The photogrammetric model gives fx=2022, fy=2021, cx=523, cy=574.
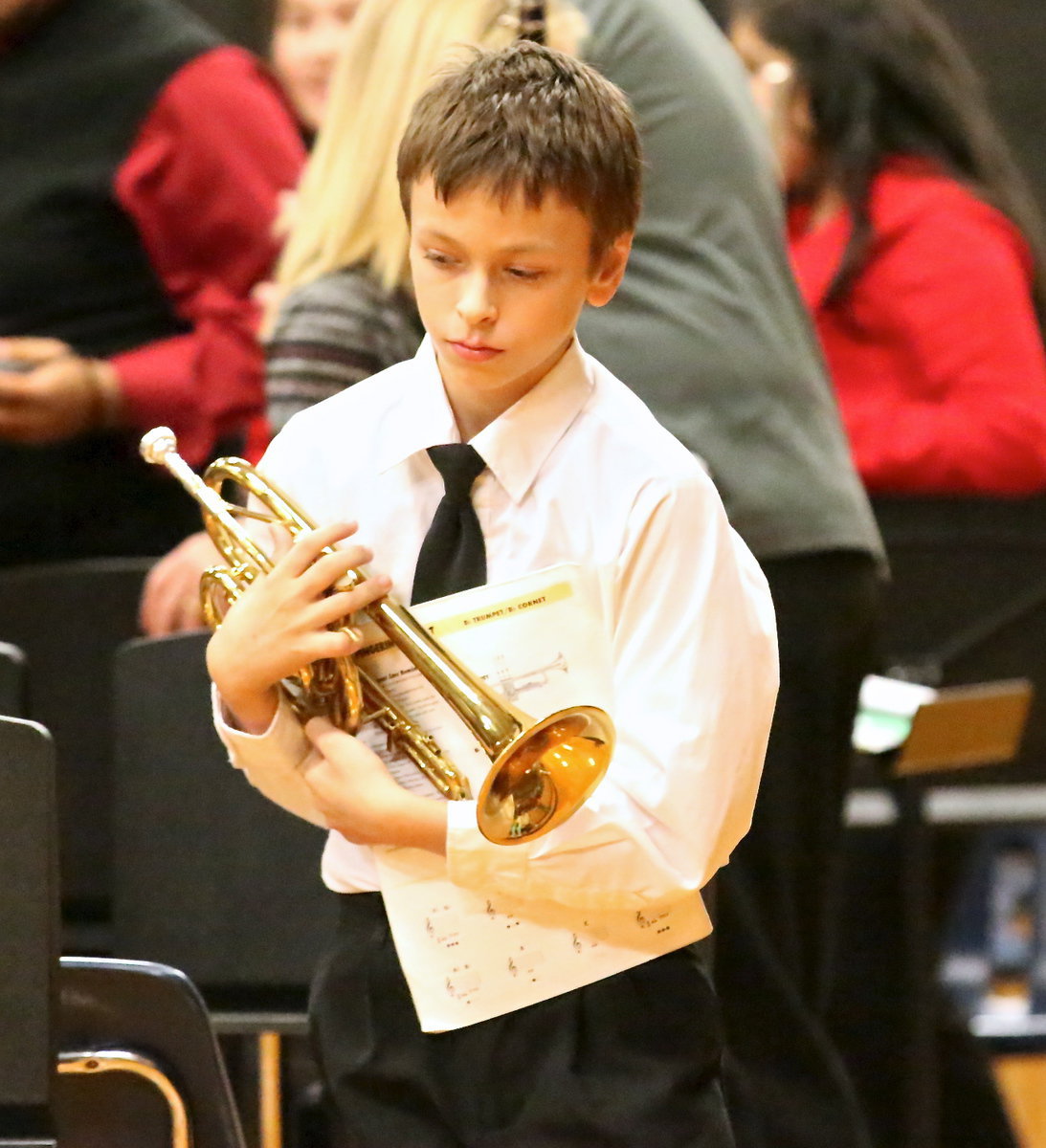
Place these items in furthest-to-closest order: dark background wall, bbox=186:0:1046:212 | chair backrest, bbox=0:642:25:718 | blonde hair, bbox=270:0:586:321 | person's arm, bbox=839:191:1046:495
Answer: dark background wall, bbox=186:0:1046:212 < person's arm, bbox=839:191:1046:495 < chair backrest, bbox=0:642:25:718 < blonde hair, bbox=270:0:586:321

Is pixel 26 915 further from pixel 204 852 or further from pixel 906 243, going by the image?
pixel 906 243

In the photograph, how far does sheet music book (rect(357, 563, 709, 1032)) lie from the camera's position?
59.1 inches

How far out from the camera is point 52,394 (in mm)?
2887

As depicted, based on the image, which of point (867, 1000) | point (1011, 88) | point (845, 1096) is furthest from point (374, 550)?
point (1011, 88)

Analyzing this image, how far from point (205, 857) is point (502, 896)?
0.87m

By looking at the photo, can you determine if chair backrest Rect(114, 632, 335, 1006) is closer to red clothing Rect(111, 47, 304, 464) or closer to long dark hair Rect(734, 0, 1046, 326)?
red clothing Rect(111, 47, 304, 464)

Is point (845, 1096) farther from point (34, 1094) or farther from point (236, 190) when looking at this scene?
point (236, 190)

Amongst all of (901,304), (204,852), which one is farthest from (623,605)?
(901,304)

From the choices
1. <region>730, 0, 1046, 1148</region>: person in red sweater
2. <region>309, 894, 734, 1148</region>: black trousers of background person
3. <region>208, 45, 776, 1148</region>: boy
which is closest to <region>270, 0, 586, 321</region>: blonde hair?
<region>208, 45, 776, 1148</region>: boy

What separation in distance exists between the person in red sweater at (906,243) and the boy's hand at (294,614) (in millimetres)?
1847

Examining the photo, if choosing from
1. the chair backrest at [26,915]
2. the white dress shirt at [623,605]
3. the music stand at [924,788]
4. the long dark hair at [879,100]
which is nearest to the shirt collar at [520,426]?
the white dress shirt at [623,605]

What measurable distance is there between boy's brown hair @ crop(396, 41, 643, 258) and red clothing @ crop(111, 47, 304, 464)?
59.9 inches

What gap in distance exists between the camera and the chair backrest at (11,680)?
7.43 feet

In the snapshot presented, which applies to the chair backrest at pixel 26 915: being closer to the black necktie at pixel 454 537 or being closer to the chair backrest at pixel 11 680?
the black necktie at pixel 454 537
